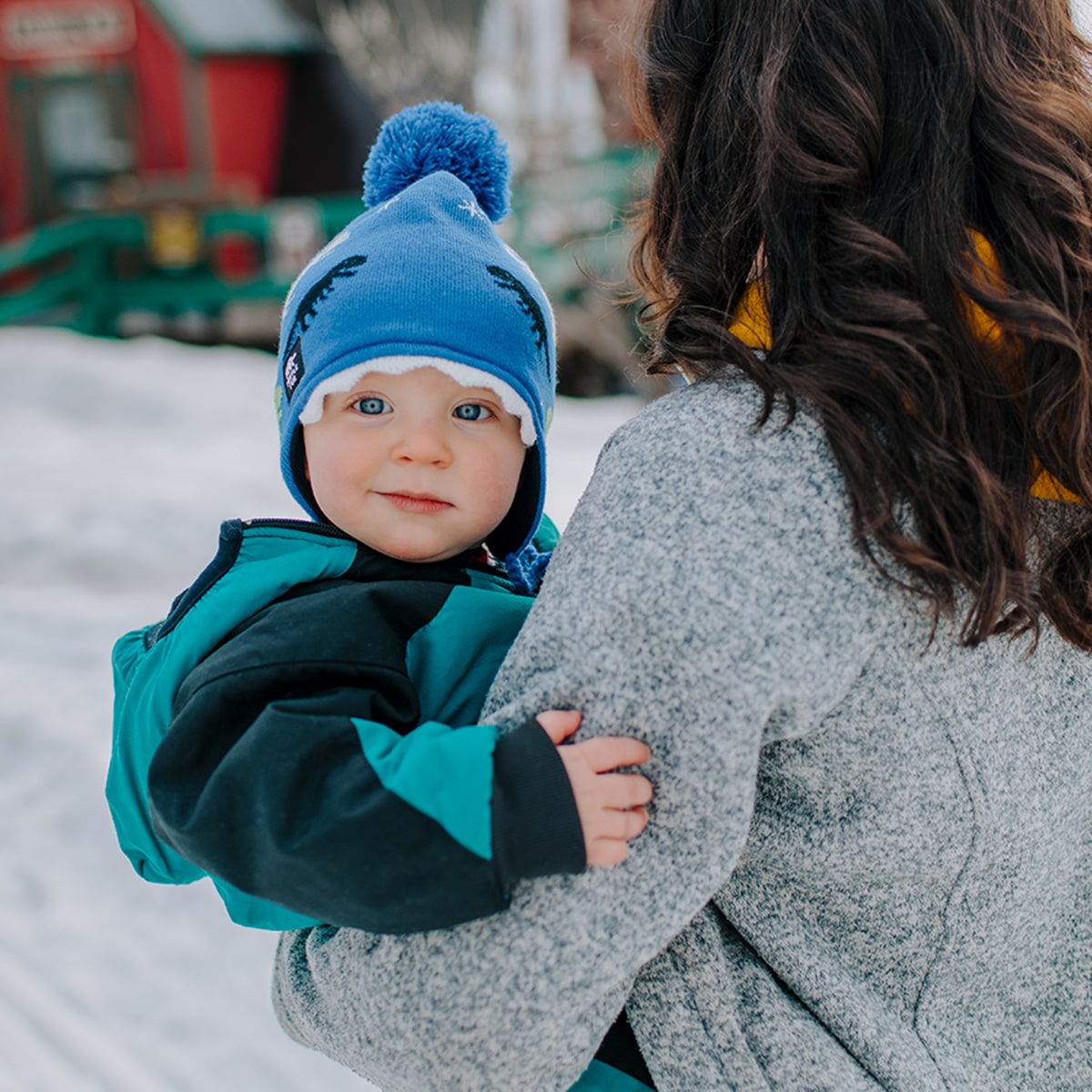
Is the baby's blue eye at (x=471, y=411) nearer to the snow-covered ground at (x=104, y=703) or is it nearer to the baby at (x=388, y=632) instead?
the baby at (x=388, y=632)

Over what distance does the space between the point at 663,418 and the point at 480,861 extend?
0.34 m

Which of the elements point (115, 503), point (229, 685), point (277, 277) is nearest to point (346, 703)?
point (229, 685)

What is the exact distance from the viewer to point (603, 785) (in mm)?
768

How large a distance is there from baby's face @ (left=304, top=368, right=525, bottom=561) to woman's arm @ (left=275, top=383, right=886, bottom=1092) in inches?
11.0

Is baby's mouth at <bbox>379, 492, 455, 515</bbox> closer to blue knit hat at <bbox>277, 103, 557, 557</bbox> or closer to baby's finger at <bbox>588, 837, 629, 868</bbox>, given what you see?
blue knit hat at <bbox>277, 103, 557, 557</bbox>

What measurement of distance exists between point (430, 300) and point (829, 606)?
1.64ft

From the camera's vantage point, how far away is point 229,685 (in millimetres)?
882

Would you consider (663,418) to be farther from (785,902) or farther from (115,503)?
(115,503)

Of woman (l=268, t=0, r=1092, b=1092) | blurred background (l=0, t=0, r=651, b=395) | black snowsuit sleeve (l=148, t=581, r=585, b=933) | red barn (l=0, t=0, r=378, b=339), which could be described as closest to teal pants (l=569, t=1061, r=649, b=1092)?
woman (l=268, t=0, r=1092, b=1092)

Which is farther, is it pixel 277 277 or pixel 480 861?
pixel 277 277

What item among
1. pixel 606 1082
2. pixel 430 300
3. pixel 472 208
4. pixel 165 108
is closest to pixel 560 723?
pixel 606 1082

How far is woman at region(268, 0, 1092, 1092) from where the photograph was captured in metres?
0.77

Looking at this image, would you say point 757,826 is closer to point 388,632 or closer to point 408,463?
point 388,632

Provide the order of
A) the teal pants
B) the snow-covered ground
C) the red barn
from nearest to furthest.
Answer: the teal pants < the snow-covered ground < the red barn
